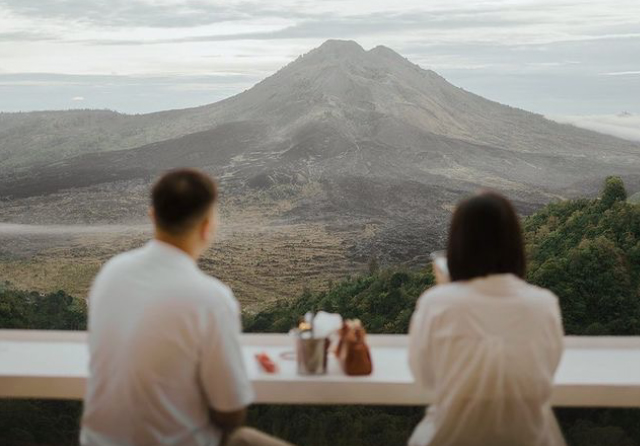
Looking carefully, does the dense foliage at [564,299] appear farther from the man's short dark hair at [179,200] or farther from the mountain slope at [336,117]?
the man's short dark hair at [179,200]

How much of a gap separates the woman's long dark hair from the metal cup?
1.93 feet

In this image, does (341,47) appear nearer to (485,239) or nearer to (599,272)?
(599,272)

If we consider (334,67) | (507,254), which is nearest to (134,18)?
(334,67)

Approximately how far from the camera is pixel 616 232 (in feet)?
18.4

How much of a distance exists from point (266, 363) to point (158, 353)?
0.78 m

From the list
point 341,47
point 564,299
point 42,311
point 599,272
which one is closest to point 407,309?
point 564,299

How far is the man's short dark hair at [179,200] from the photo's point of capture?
5.11ft

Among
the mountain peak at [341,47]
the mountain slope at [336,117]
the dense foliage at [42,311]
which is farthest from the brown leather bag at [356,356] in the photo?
the mountain peak at [341,47]

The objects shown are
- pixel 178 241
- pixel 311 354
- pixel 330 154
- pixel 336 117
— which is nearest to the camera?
pixel 178 241

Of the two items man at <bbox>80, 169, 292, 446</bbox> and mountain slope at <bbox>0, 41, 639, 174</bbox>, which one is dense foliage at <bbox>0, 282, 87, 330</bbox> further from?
man at <bbox>80, 169, 292, 446</bbox>

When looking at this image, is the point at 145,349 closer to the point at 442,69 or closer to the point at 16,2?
the point at 16,2

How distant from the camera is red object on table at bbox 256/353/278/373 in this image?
2176mm

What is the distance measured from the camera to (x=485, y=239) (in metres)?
1.60

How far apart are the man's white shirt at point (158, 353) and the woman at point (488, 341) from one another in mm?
379
